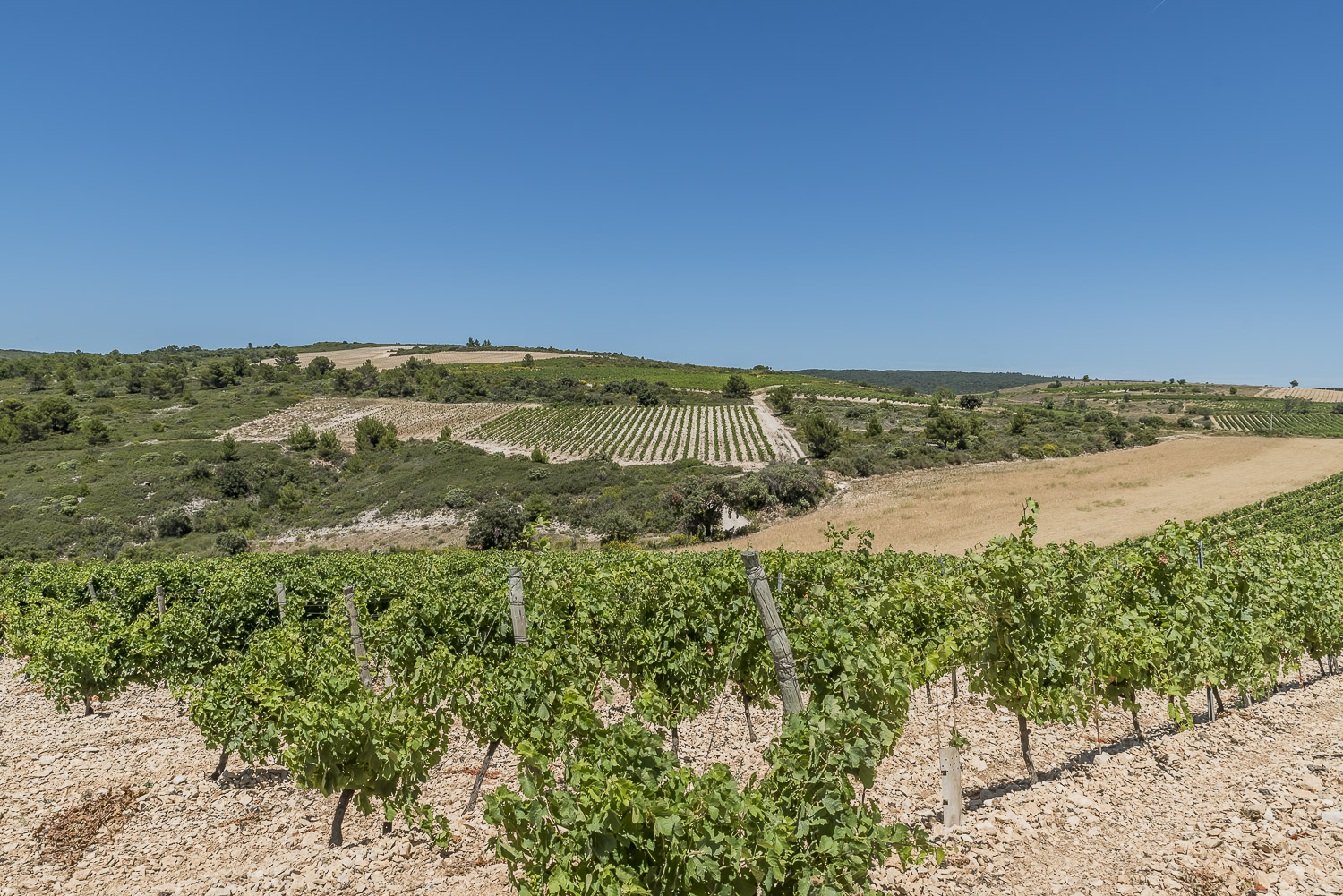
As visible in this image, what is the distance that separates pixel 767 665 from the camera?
257 inches

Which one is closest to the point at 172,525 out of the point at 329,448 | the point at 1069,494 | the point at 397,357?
the point at 329,448

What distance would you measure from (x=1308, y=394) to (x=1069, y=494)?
402 ft

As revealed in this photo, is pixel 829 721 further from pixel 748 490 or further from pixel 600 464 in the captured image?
pixel 600 464

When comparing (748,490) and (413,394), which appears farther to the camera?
(413,394)

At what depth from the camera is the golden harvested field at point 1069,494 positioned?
32.3 m

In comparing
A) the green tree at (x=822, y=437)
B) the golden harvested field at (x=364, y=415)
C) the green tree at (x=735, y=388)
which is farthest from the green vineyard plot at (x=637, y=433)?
Result: the green tree at (x=735, y=388)

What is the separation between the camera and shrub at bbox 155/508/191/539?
130 feet

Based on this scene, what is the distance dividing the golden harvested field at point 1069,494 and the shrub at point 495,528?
11.8 metres

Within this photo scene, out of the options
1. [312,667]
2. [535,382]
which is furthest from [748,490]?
[535,382]

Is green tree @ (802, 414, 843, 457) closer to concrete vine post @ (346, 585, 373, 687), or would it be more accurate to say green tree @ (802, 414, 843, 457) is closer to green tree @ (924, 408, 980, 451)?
green tree @ (924, 408, 980, 451)

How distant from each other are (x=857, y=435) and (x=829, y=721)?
207 ft

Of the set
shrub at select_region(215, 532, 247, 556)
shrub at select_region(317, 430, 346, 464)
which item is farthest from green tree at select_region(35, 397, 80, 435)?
shrub at select_region(215, 532, 247, 556)

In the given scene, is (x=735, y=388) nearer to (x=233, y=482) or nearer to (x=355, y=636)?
(x=233, y=482)

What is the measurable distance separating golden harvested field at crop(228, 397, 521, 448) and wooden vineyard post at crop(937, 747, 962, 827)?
63.5 m
